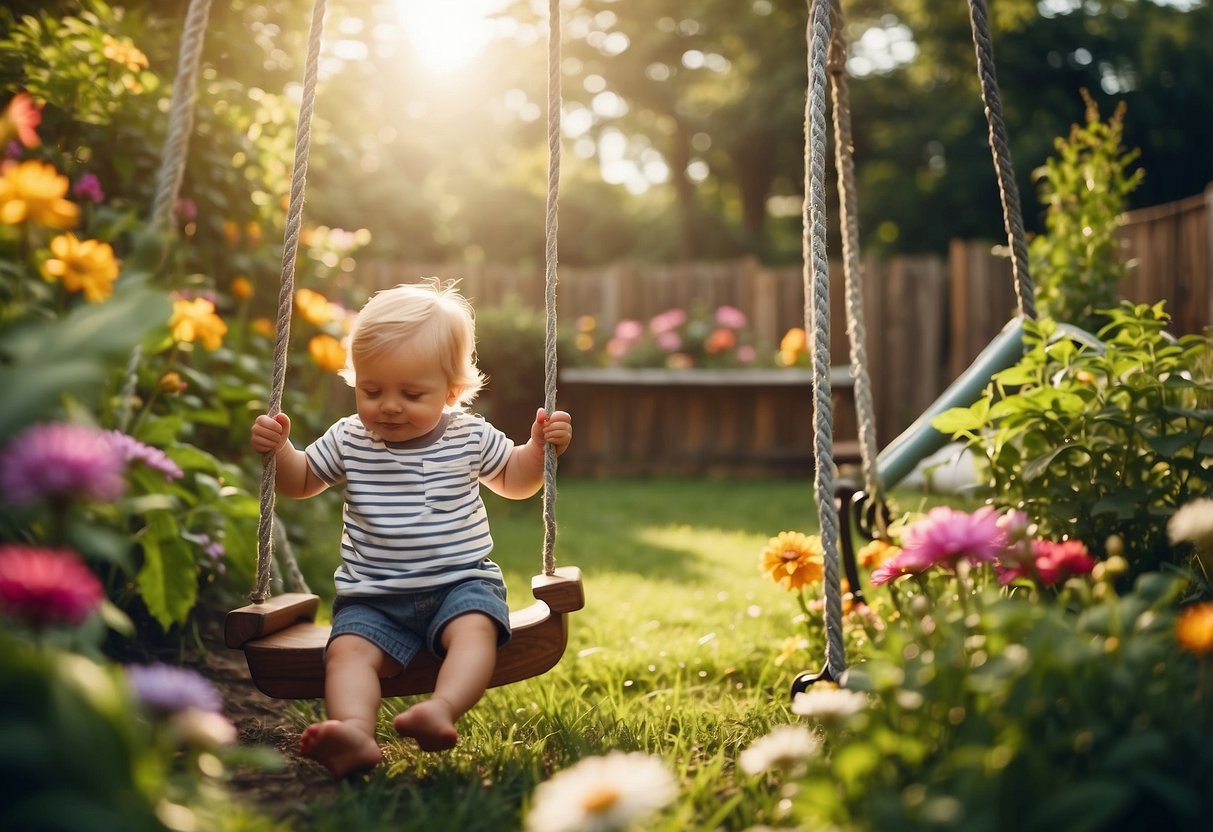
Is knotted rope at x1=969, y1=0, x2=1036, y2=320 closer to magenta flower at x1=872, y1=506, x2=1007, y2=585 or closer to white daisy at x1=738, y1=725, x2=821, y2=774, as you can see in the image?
magenta flower at x1=872, y1=506, x2=1007, y2=585

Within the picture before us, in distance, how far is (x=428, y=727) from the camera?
1.73 m

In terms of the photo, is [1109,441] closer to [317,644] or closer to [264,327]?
[317,644]

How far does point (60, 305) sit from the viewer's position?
8.41 ft

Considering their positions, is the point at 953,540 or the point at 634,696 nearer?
the point at 953,540

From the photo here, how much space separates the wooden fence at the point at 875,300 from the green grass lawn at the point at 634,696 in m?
3.98

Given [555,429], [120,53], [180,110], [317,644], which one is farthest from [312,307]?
[317,644]

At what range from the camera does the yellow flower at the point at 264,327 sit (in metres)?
3.74

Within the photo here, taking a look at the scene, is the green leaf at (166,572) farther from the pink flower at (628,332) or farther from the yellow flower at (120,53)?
the pink flower at (628,332)

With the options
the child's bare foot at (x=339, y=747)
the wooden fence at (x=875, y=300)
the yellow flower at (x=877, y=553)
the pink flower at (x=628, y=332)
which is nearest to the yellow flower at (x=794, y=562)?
the yellow flower at (x=877, y=553)

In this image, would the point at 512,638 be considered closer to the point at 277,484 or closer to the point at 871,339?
the point at 277,484

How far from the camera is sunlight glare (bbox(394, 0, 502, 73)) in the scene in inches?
171

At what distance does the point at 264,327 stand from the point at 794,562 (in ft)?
7.33

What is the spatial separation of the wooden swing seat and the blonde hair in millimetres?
488

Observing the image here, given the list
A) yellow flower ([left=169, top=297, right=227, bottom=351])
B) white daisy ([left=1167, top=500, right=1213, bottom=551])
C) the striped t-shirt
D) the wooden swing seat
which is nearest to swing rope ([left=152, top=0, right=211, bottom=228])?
yellow flower ([left=169, top=297, right=227, bottom=351])
